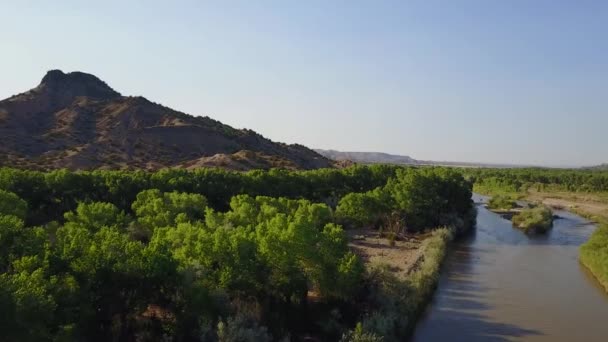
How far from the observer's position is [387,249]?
62.8 m

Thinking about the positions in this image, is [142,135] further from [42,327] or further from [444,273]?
[42,327]

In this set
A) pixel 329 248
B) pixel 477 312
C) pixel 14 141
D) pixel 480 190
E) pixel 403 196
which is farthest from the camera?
pixel 480 190

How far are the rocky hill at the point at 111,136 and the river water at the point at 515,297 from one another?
65.4 metres

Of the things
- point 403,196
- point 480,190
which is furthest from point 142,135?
point 480,190

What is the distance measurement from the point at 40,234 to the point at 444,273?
38.6 meters

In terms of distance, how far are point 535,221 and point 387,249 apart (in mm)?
33696

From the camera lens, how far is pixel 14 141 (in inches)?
4882

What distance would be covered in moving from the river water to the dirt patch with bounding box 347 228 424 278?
3686 mm

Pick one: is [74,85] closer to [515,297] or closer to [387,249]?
[387,249]

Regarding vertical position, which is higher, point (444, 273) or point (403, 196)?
point (403, 196)

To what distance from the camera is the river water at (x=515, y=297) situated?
122 ft

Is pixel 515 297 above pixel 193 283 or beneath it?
beneath

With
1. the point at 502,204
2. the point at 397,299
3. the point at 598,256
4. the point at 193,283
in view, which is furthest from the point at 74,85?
the point at 193,283

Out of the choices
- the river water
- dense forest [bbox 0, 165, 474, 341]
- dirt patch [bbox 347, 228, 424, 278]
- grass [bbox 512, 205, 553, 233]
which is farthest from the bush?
dirt patch [bbox 347, 228, 424, 278]
